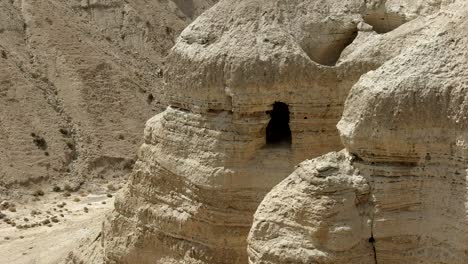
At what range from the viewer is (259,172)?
1525cm

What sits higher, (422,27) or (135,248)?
(422,27)

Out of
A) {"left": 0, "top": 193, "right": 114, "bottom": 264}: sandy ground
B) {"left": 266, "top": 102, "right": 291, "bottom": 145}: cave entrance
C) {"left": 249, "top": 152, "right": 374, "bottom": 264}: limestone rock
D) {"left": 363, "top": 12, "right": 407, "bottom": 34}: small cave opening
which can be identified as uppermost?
{"left": 363, "top": 12, "right": 407, "bottom": 34}: small cave opening

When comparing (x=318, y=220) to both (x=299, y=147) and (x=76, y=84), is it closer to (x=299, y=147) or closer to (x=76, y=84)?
(x=299, y=147)

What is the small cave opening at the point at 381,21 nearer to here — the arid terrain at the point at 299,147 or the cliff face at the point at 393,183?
the arid terrain at the point at 299,147

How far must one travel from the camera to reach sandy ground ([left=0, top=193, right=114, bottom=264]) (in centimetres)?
→ 2235

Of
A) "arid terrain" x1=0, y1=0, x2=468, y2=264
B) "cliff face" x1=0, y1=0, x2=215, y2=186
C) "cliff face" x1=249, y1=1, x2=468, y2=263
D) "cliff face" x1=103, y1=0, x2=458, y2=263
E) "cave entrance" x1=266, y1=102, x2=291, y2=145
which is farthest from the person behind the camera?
"cliff face" x1=0, y1=0, x2=215, y2=186

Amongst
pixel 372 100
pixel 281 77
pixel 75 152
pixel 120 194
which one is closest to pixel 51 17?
pixel 75 152

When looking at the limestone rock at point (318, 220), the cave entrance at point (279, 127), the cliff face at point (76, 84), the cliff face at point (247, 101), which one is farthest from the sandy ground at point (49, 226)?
the limestone rock at point (318, 220)

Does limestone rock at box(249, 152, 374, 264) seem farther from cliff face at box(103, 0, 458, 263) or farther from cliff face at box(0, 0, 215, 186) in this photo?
cliff face at box(0, 0, 215, 186)

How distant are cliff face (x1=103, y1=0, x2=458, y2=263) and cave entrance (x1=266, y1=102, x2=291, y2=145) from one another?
2 cm

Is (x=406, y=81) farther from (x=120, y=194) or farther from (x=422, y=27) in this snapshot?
(x=120, y=194)

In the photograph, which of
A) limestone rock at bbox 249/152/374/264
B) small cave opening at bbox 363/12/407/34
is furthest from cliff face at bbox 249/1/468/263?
small cave opening at bbox 363/12/407/34

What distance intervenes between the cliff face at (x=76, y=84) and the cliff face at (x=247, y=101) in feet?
68.4

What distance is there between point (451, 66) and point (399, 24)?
457cm
